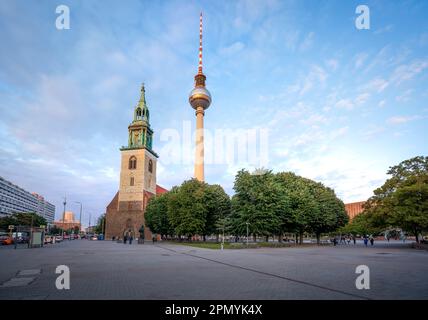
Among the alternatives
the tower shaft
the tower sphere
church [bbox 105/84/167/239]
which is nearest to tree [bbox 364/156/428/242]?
the tower shaft

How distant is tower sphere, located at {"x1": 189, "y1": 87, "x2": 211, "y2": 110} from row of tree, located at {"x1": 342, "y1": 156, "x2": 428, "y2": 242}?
6133 cm

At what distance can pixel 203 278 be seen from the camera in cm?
1248

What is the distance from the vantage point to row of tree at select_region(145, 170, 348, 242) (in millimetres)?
45062

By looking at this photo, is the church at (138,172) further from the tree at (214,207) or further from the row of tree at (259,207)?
the row of tree at (259,207)

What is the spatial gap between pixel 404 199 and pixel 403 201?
343 mm

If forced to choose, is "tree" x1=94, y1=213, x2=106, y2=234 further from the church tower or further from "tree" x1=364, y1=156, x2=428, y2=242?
"tree" x1=364, y1=156, x2=428, y2=242

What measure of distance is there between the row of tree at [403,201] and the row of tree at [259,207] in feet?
27.3

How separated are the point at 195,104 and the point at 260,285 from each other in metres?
91.1

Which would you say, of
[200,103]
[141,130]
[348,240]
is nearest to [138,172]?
[141,130]

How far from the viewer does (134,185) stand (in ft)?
297

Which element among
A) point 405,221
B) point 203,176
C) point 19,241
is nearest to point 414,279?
point 405,221

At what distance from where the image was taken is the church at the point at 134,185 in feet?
289
